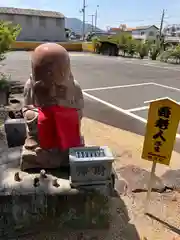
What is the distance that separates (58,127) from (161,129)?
3.65 feet

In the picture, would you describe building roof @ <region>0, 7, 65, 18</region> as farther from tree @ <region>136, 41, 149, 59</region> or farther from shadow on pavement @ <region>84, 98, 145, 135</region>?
shadow on pavement @ <region>84, 98, 145, 135</region>

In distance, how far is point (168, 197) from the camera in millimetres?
3559

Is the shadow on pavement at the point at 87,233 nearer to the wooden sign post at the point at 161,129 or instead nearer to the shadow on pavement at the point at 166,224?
the shadow on pavement at the point at 166,224

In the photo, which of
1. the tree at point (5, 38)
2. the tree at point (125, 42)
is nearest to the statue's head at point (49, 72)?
the tree at point (5, 38)

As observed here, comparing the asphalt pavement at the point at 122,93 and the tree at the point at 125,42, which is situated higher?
the tree at the point at 125,42

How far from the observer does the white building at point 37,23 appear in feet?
105

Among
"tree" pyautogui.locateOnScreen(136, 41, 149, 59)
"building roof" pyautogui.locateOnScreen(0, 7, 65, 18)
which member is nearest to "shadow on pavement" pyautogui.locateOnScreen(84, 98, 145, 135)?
"tree" pyautogui.locateOnScreen(136, 41, 149, 59)

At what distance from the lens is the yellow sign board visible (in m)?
2.83

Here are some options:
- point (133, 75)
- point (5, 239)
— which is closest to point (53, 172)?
point (5, 239)

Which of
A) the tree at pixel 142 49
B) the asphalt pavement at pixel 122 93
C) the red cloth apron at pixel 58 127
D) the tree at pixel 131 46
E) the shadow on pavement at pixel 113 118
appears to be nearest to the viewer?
the red cloth apron at pixel 58 127

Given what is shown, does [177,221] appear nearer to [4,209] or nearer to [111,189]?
[111,189]

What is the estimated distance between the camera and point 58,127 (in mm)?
2775

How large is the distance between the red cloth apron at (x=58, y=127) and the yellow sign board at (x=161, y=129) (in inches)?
32.0

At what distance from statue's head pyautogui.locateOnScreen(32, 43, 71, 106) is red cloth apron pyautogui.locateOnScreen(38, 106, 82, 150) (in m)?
0.13
